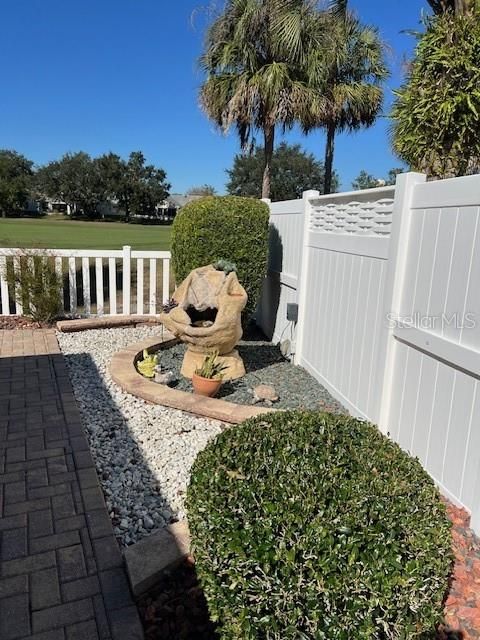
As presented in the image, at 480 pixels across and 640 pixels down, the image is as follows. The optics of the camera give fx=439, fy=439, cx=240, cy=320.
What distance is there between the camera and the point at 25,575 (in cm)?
187

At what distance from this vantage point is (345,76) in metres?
12.9

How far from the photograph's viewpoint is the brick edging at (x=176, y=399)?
341 centimetres

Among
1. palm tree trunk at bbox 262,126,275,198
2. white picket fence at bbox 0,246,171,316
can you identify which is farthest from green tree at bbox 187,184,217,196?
white picket fence at bbox 0,246,171,316

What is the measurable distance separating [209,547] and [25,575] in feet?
3.52

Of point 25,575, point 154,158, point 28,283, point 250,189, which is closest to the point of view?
point 25,575

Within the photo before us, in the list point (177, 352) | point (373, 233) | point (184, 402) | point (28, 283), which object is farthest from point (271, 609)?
point (28, 283)

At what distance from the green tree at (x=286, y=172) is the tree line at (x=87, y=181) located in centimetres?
1497

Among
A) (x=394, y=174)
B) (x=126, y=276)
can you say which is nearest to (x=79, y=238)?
(x=126, y=276)

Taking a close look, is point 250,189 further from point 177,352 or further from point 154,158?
point 177,352

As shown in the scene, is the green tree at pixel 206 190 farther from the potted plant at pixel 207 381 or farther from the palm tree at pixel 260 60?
the potted plant at pixel 207 381

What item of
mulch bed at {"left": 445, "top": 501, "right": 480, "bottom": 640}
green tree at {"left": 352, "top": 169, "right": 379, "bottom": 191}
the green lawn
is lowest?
mulch bed at {"left": 445, "top": 501, "right": 480, "bottom": 640}

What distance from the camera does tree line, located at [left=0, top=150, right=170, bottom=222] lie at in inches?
2008

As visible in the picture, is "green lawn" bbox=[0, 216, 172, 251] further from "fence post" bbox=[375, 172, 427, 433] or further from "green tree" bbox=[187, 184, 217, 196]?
"fence post" bbox=[375, 172, 427, 433]

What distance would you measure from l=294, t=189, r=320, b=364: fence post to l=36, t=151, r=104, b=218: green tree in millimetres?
51791
